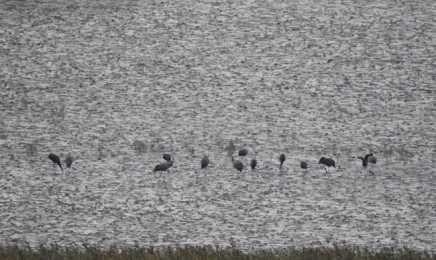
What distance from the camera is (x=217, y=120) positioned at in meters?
12.0

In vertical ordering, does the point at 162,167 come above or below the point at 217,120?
below

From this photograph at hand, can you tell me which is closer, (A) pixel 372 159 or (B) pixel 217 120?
(A) pixel 372 159

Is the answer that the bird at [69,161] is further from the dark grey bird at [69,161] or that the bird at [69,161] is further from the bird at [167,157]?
the bird at [167,157]

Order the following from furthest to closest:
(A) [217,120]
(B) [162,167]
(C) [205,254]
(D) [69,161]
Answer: (A) [217,120] → (D) [69,161] → (B) [162,167] → (C) [205,254]

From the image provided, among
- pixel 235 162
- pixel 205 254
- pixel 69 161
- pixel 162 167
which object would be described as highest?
pixel 205 254

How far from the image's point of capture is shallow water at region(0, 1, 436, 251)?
8406 mm

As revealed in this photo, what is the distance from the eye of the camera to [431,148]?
10.8 metres

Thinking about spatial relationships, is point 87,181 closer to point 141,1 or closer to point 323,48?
point 323,48

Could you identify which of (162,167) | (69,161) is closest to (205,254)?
(162,167)

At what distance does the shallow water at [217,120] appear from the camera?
841 centimetres

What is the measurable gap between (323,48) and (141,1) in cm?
406

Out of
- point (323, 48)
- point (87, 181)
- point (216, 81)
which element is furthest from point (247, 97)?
point (87, 181)

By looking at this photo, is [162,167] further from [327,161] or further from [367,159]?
[367,159]

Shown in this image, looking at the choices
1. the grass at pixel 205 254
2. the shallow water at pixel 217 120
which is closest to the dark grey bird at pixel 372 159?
the shallow water at pixel 217 120
